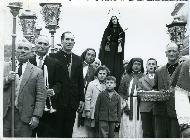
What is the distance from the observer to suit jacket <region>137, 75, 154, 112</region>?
3.60 m

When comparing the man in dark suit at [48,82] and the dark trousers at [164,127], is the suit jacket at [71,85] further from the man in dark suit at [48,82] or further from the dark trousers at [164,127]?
the dark trousers at [164,127]

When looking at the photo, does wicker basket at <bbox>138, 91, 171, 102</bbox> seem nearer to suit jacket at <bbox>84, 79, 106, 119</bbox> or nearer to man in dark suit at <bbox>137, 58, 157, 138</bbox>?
man in dark suit at <bbox>137, 58, 157, 138</bbox>

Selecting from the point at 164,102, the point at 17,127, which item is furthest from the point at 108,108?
the point at 17,127

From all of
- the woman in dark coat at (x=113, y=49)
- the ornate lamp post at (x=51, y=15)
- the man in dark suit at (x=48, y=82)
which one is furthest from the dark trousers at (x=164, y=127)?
the ornate lamp post at (x=51, y=15)

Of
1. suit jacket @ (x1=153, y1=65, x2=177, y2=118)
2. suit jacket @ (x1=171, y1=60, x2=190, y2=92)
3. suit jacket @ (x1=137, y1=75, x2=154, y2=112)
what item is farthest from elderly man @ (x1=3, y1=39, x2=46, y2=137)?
suit jacket @ (x1=171, y1=60, x2=190, y2=92)

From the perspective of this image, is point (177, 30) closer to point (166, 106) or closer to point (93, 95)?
point (166, 106)

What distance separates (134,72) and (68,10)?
0.77m

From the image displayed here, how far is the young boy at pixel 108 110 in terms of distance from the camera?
3596 millimetres

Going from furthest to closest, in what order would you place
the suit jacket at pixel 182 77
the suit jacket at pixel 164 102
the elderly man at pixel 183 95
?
the suit jacket at pixel 164 102 < the suit jacket at pixel 182 77 < the elderly man at pixel 183 95

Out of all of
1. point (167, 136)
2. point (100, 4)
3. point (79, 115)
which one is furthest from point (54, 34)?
point (167, 136)

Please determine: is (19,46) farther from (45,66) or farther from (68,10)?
(68,10)

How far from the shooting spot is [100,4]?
142 inches

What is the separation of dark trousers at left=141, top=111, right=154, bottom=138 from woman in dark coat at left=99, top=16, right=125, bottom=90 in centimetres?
37

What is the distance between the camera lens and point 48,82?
3.62m
